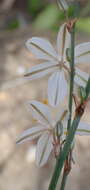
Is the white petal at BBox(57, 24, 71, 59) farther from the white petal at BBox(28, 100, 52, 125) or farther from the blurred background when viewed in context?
the blurred background

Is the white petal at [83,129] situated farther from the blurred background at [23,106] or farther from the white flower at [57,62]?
the blurred background at [23,106]

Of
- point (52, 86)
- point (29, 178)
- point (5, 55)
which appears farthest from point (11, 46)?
point (52, 86)

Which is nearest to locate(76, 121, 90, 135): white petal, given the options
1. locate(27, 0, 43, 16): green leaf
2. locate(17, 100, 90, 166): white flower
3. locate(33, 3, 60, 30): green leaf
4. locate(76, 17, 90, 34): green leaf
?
locate(17, 100, 90, 166): white flower

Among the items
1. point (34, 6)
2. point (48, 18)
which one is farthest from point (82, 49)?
point (34, 6)

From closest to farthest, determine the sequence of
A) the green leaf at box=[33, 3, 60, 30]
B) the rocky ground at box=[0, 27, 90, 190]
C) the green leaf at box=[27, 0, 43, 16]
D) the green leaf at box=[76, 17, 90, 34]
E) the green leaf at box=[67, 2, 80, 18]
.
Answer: the green leaf at box=[67, 2, 80, 18] < the rocky ground at box=[0, 27, 90, 190] < the green leaf at box=[76, 17, 90, 34] < the green leaf at box=[33, 3, 60, 30] < the green leaf at box=[27, 0, 43, 16]

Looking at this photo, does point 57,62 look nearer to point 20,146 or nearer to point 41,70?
point 41,70

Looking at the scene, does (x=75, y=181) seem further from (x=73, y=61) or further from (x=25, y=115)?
(x=73, y=61)
